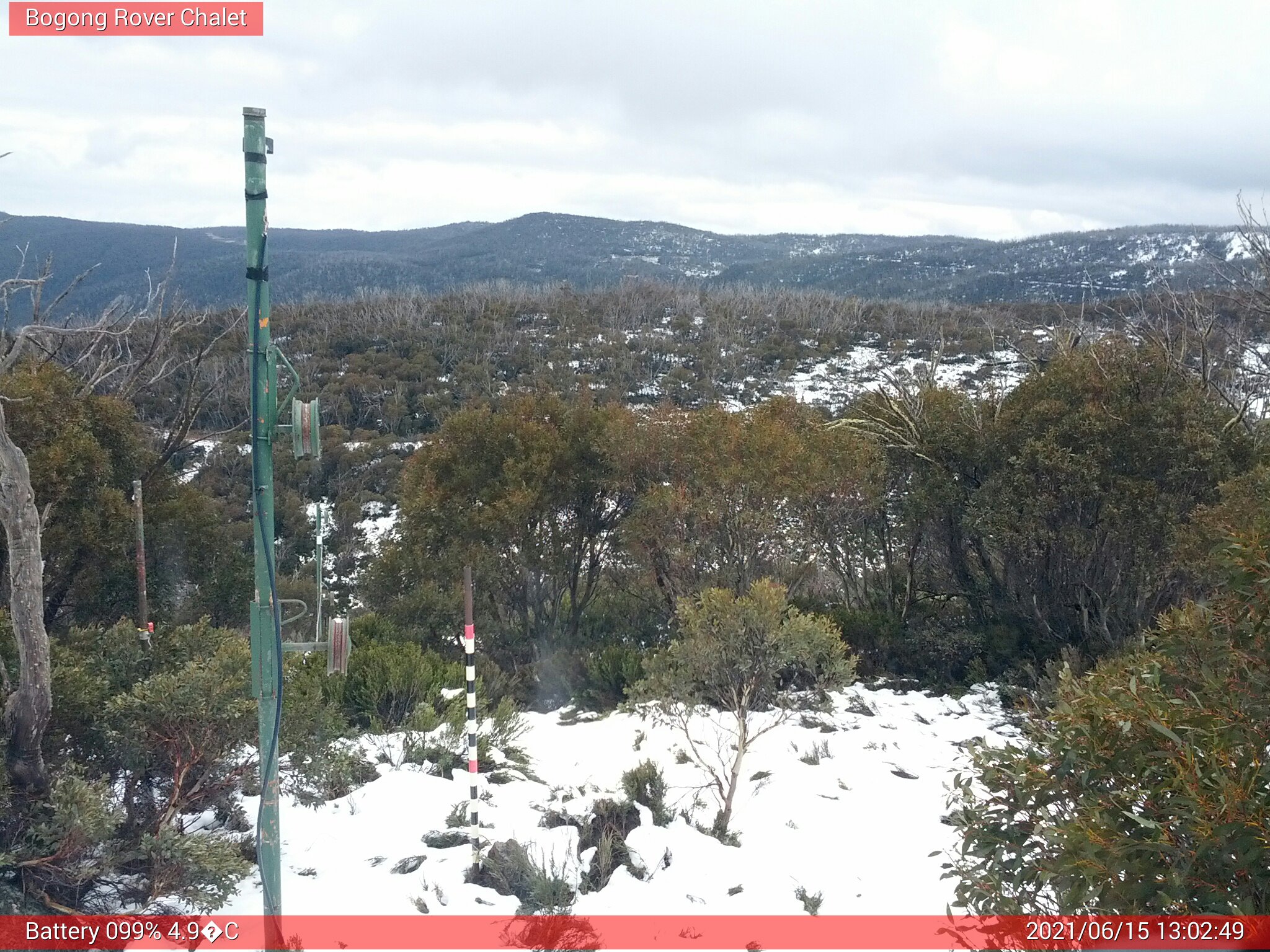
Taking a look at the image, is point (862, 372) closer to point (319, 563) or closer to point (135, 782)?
point (135, 782)

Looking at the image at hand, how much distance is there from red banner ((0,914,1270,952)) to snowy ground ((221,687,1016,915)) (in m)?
0.08

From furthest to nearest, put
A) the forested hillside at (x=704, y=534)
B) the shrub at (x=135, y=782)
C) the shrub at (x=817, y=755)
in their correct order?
the forested hillside at (x=704, y=534), the shrub at (x=817, y=755), the shrub at (x=135, y=782)

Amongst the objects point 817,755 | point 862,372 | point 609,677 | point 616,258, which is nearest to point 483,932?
point 817,755

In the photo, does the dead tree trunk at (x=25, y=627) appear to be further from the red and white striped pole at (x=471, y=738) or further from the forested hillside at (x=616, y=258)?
the forested hillside at (x=616, y=258)

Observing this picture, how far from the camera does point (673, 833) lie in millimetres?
5293

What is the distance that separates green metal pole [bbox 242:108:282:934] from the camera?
322 cm

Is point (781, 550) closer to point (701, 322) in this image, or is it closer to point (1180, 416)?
point (1180, 416)

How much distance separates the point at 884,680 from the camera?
927 centimetres

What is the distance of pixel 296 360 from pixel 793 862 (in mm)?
34957

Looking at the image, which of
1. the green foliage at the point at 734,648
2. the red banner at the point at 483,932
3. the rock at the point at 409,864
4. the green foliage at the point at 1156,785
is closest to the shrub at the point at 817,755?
the green foliage at the point at 734,648

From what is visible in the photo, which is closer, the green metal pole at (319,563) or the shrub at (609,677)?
the green metal pole at (319,563)

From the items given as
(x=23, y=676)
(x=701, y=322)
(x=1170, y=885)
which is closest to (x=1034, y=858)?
(x=1170, y=885)

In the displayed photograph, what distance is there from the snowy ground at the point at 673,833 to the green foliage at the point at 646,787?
0.10 m

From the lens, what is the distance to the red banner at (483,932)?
3650 millimetres
